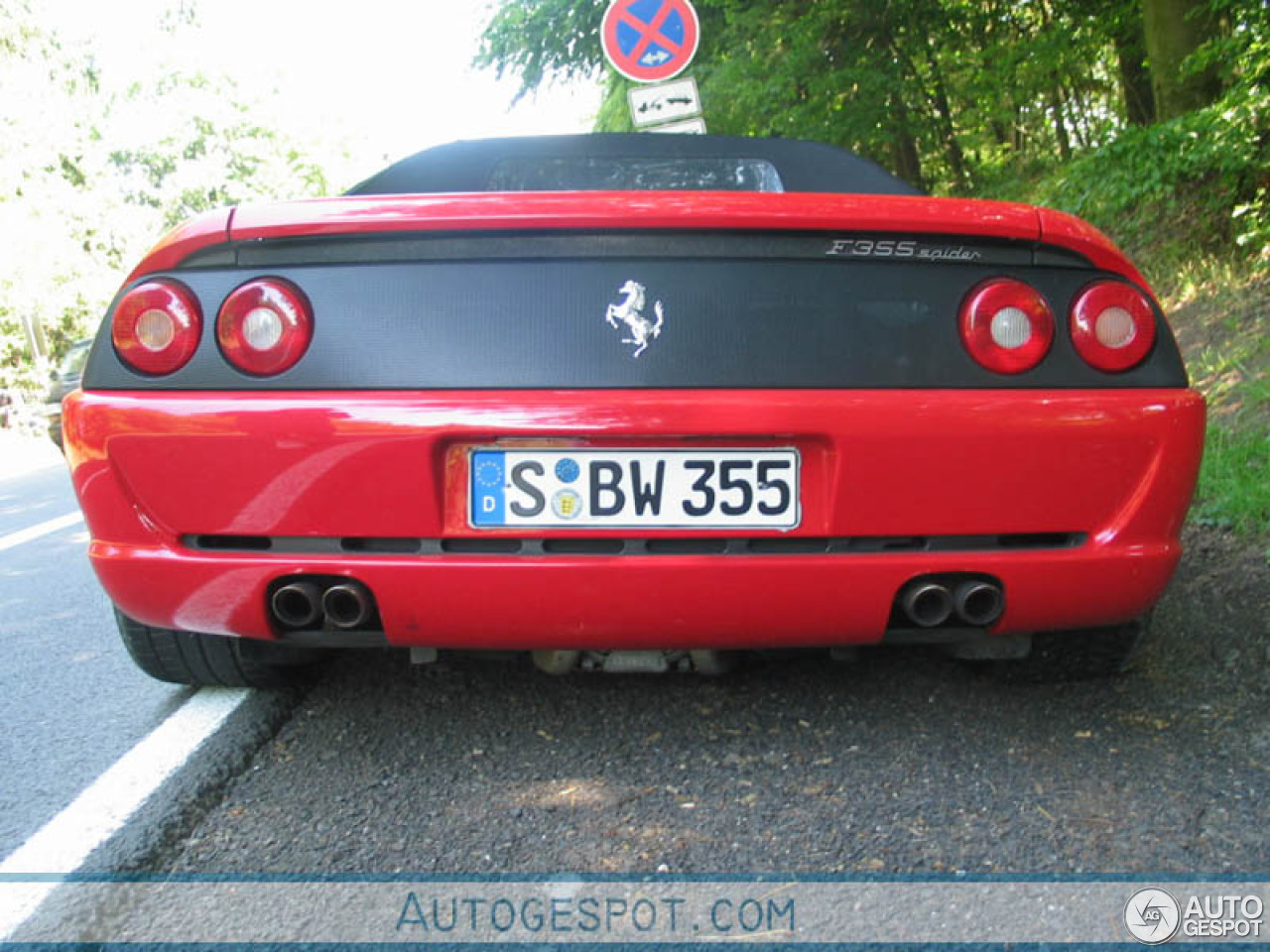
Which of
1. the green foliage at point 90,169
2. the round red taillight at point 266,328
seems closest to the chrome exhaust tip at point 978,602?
the round red taillight at point 266,328

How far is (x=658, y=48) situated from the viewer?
5.88 meters

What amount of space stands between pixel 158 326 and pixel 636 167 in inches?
56.1

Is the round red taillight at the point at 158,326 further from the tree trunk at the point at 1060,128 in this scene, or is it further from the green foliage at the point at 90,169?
the green foliage at the point at 90,169

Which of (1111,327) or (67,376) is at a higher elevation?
(1111,327)

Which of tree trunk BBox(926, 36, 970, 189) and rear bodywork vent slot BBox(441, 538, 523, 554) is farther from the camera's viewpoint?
tree trunk BBox(926, 36, 970, 189)

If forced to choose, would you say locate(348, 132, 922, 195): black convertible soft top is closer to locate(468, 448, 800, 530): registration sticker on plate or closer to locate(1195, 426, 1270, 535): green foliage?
locate(468, 448, 800, 530): registration sticker on plate

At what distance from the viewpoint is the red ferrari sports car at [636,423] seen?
1.72 m

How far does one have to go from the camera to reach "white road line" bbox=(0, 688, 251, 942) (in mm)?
1590

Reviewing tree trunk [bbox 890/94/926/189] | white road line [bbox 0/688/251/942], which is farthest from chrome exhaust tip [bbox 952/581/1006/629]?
tree trunk [bbox 890/94/926/189]

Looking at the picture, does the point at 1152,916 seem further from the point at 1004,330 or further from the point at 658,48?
the point at 658,48

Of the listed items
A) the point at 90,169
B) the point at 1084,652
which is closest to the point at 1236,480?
the point at 1084,652

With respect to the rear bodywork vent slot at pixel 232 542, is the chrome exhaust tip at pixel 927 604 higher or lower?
lower

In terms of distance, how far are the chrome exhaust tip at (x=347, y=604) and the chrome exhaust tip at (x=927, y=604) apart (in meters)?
0.96

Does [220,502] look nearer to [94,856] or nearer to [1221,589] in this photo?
[94,856]
